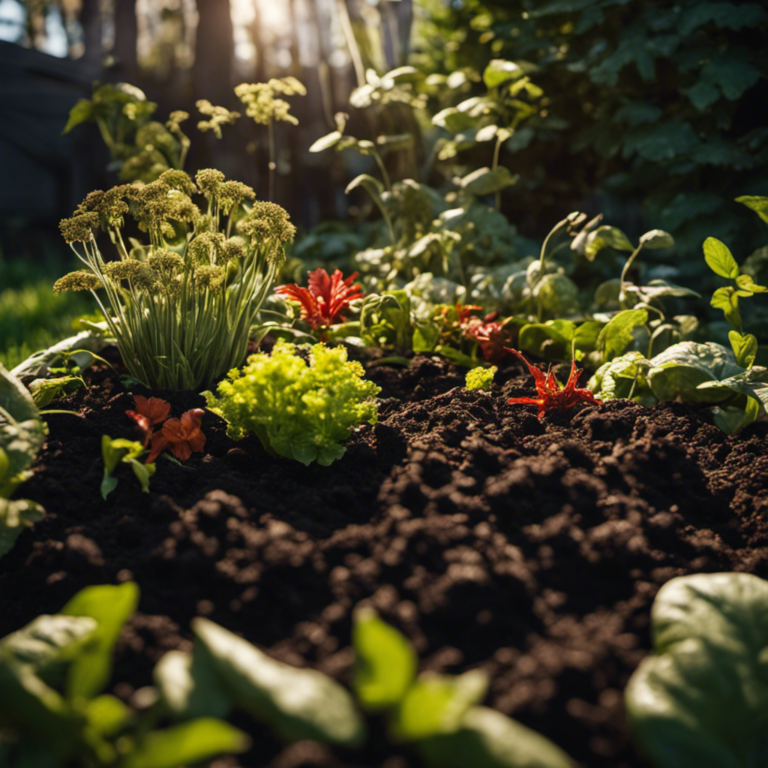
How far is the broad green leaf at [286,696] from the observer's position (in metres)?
0.79

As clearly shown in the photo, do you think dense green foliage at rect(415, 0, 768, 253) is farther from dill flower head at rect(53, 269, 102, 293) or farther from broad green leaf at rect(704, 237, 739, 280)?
dill flower head at rect(53, 269, 102, 293)

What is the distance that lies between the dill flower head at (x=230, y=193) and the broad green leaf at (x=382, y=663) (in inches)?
56.2

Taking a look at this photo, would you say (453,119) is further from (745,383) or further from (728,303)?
(745,383)

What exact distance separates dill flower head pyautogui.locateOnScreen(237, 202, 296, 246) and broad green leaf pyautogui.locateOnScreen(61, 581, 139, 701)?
1131mm

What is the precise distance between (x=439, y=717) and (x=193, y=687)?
358mm

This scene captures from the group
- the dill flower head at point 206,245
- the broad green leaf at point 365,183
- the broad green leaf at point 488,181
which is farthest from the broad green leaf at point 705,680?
the broad green leaf at point 488,181

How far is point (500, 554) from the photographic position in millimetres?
1197

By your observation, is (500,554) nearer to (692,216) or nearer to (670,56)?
(692,216)

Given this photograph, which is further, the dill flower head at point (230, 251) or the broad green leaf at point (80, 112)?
the broad green leaf at point (80, 112)

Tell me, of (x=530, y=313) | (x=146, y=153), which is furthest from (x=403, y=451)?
(x=146, y=153)

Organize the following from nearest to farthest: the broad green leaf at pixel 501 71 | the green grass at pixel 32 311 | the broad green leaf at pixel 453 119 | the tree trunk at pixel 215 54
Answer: the green grass at pixel 32 311, the broad green leaf at pixel 501 71, the broad green leaf at pixel 453 119, the tree trunk at pixel 215 54

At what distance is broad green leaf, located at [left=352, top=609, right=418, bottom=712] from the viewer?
0.80m

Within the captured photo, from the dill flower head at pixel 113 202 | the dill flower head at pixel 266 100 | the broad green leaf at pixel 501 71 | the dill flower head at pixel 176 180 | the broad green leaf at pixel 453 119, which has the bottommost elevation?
the dill flower head at pixel 113 202

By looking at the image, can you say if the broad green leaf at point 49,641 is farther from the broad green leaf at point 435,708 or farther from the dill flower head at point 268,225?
the dill flower head at point 268,225
